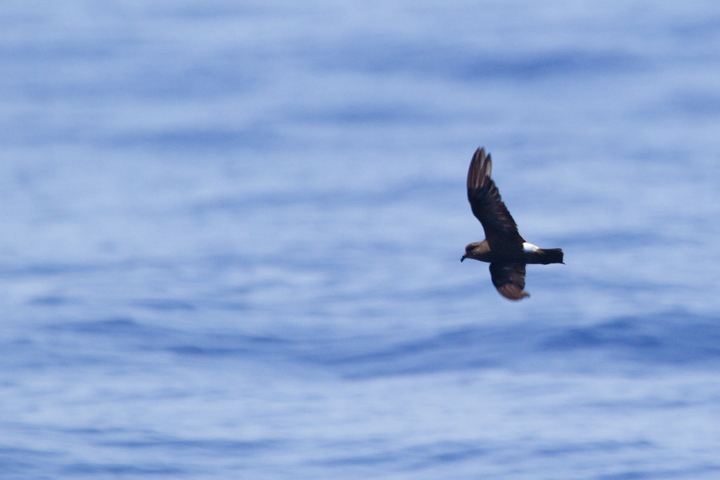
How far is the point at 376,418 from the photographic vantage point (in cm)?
9575

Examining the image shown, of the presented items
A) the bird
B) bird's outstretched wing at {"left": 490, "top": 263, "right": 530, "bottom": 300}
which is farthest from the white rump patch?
bird's outstretched wing at {"left": 490, "top": 263, "right": 530, "bottom": 300}

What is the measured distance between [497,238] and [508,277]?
71cm

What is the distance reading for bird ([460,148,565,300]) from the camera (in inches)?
510

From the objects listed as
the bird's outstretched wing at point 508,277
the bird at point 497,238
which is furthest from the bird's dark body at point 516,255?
the bird's outstretched wing at point 508,277

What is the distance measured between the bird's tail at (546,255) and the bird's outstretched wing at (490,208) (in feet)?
0.80

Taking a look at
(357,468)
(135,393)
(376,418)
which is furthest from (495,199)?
(135,393)

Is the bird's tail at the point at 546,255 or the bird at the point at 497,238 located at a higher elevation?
the bird at the point at 497,238

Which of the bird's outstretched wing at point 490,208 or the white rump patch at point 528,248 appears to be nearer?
the bird's outstretched wing at point 490,208

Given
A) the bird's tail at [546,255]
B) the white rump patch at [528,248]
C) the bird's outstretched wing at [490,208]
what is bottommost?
the bird's tail at [546,255]

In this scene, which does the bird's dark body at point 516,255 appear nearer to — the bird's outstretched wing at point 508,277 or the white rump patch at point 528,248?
the white rump patch at point 528,248

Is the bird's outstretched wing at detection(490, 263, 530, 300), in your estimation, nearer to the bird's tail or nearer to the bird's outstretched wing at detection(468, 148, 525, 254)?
the bird's outstretched wing at detection(468, 148, 525, 254)

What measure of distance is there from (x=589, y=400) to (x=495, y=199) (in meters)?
84.5

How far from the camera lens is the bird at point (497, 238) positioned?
12961mm

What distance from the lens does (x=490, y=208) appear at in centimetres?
1317
